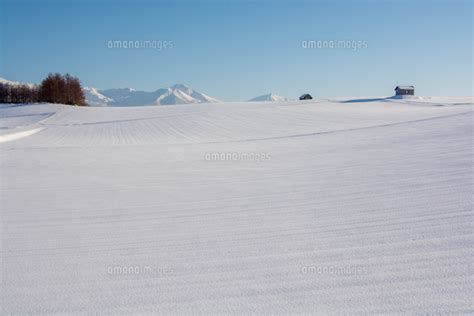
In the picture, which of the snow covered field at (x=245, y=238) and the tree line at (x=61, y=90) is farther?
the tree line at (x=61, y=90)

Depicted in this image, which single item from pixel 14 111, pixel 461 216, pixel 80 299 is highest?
pixel 14 111

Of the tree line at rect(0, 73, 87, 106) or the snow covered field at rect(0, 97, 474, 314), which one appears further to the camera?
the tree line at rect(0, 73, 87, 106)

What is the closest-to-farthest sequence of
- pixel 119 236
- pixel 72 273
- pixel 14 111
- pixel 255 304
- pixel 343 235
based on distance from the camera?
pixel 255 304
pixel 72 273
pixel 343 235
pixel 119 236
pixel 14 111

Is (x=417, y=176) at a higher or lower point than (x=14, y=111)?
lower

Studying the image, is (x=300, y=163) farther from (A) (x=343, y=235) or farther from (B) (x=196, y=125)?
(B) (x=196, y=125)

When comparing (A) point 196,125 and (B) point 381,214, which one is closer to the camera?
(B) point 381,214

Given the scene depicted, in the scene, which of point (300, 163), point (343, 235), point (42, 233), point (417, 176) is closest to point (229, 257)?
point (343, 235)

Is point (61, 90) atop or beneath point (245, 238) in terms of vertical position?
atop

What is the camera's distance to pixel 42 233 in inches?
199

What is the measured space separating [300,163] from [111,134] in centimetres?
1615

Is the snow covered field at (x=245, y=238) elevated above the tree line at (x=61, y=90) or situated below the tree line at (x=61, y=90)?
below

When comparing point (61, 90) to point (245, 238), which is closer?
point (245, 238)

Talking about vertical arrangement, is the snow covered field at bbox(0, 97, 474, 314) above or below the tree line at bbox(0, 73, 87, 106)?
below

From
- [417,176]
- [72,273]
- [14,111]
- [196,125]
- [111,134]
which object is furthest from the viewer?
[14,111]
